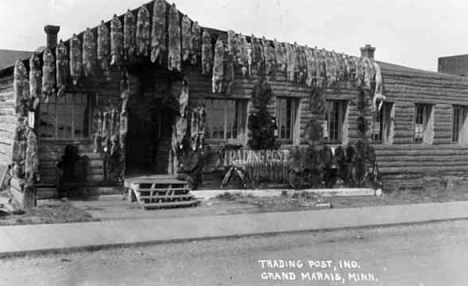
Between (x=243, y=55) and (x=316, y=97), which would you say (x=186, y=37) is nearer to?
(x=243, y=55)

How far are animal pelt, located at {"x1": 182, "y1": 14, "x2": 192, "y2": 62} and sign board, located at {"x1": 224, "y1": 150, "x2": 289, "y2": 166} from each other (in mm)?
3151

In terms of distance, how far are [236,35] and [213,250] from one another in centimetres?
839

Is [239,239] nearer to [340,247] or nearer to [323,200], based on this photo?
[340,247]

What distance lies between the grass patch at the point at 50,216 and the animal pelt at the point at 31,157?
2.79 feet

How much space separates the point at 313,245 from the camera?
34.6 feet

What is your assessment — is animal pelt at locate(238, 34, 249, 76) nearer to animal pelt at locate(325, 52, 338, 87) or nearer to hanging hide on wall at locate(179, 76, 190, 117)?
hanging hide on wall at locate(179, 76, 190, 117)

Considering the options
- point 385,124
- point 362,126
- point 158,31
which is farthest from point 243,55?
point 385,124

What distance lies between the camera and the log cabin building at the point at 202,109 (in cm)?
1425

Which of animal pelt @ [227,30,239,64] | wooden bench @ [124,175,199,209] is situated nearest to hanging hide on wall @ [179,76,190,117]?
animal pelt @ [227,30,239,64]

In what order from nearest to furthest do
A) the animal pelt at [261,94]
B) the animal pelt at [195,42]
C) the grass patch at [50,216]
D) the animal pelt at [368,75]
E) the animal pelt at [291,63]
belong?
the grass patch at [50,216] → the animal pelt at [195,42] → the animal pelt at [261,94] → the animal pelt at [291,63] → the animal pelt at [368,75]

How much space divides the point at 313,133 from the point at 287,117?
970 millimetres

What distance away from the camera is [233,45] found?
16.4 meters

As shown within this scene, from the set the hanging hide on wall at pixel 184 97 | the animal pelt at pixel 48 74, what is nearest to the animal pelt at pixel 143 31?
the hanging hide on wall at pixel 184 97

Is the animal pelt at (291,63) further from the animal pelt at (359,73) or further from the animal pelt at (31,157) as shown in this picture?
the animal pelt at (31,157)
